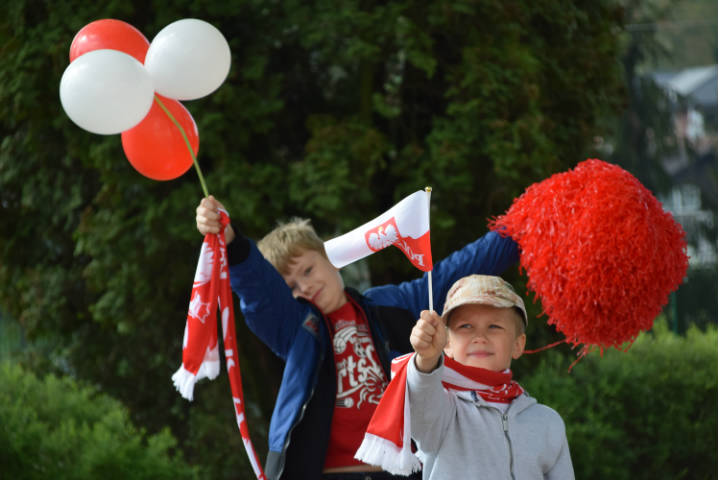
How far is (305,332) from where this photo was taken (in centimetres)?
288

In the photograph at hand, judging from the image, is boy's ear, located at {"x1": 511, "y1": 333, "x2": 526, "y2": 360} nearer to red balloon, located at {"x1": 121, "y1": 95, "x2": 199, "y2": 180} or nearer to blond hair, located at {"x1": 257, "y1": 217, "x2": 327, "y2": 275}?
blond hair, located at {"x1": 257, "y1": 217, "x2": 327, "y2": 275}

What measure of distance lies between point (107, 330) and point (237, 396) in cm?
268

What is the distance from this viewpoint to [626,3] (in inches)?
440

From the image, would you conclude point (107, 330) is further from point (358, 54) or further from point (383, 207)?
point (358, 54)

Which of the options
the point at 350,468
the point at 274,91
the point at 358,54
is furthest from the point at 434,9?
the point at 350,468

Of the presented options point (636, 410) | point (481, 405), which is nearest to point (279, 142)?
point (636, 410)

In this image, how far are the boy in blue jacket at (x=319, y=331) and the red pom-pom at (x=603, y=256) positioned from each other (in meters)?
0.28

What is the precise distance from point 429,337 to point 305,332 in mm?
882

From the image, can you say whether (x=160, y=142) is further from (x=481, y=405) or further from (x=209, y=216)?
(x=481, y=405)

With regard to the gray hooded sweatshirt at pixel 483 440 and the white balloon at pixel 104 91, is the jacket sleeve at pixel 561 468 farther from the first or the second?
the white balloon at pixel 104 91

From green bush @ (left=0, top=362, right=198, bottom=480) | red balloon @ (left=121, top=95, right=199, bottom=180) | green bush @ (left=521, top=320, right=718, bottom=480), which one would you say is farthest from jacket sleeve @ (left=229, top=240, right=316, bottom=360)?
green bush @ (left=521, top=320, right=718, bottom=480)

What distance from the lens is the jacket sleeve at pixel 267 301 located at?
2.77 metres

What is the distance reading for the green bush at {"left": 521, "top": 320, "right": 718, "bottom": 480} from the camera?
4738mm

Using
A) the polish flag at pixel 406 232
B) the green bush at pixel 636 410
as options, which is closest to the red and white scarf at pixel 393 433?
the polish flag at pixel 406 232
